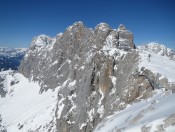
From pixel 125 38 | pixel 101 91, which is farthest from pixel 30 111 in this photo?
pixel 101 91

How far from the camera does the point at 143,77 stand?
4744cm

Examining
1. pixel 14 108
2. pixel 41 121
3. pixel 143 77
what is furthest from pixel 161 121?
pixel 14 108

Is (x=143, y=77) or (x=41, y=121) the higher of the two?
(x=143, y=77)

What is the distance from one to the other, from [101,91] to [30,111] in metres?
93.0

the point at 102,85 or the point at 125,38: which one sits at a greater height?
the point at 125,38

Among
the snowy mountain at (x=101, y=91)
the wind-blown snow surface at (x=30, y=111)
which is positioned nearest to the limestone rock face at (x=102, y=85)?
the snowy mountain at (x=101, y=91)

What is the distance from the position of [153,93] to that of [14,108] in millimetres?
155290

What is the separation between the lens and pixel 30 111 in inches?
6088

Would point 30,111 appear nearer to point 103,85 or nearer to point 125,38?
point 125,38

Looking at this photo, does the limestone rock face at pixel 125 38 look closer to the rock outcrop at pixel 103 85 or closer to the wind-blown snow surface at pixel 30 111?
the rock outcrop at pixel 103 85

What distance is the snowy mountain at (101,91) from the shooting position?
93.9 feet

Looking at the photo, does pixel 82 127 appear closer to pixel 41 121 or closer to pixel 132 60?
pixel 132 60

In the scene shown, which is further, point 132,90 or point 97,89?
point 97,89

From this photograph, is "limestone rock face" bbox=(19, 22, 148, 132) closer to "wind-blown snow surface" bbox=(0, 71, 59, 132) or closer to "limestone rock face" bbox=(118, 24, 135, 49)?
"limestone rock face" bbox=(118, 24, 135, 49)
